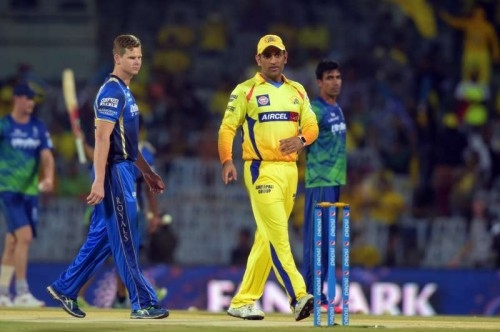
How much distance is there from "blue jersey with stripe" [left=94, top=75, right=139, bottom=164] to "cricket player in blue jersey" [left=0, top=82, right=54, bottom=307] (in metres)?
4.54

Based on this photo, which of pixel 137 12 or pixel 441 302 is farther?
pixel 137 12

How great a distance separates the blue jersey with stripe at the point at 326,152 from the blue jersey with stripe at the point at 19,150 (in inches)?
136

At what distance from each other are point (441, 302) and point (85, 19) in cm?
882

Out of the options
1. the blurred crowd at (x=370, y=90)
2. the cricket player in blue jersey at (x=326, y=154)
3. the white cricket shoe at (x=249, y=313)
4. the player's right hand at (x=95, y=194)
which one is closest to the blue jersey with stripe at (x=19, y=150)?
the cricket player in blue jersey at (x=326, y=154)

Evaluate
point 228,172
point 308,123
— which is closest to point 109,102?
point 228,172

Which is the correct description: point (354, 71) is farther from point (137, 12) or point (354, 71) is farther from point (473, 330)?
point (473, 330)

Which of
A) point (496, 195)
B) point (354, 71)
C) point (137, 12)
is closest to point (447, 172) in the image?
point (496, 195)

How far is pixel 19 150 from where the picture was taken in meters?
15.3

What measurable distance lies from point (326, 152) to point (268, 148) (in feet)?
6.42

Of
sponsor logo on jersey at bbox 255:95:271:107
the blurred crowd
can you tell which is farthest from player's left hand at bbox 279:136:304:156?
the blurred crowd

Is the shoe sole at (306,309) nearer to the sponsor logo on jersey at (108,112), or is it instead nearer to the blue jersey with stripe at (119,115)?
the blue jersey with stripe at (119,115)

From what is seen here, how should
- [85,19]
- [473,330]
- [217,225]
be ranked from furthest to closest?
[85,19]
[217,225]
[473,330]

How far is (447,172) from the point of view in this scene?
21609mm

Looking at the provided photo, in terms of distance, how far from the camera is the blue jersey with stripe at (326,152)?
13039 mm
